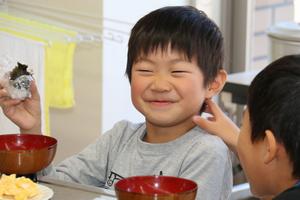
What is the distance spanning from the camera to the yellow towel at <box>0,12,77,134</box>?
2.58m

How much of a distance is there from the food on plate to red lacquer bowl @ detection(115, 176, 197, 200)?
0.17 metres

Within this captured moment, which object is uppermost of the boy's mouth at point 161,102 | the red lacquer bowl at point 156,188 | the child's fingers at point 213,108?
the boy's mouth at point 161,102

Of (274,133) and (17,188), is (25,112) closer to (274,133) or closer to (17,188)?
(17,188)

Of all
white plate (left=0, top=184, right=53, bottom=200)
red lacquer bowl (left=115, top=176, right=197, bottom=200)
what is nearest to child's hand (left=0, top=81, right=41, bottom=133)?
white plate (left=0, top=184, right=53, bottom=200)

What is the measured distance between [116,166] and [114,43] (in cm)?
130

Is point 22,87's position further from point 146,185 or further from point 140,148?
point 146,185

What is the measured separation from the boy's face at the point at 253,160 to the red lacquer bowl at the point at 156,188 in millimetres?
113

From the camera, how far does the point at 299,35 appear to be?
8.89ft

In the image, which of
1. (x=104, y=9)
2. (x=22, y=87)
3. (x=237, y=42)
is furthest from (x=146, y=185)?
(x=237, y=42)

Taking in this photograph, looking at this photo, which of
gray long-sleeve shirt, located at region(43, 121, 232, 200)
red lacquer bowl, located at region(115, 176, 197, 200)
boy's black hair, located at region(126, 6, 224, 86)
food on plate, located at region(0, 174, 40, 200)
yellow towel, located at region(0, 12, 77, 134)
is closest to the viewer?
red lacquer bowl, located at region(115, 176, 197, 200)

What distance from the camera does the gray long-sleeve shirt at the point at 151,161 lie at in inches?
54.7

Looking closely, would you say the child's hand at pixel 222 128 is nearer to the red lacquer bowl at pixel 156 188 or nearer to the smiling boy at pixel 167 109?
the smiling boy at pixel 167 109

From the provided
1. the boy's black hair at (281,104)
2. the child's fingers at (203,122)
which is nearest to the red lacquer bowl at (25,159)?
the child's fingers at (203,122)

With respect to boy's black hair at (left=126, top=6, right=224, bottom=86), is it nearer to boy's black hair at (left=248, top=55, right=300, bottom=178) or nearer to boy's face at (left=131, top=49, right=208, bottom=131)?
boy's face at (left=131, top=49, right=208, bottom=131)
